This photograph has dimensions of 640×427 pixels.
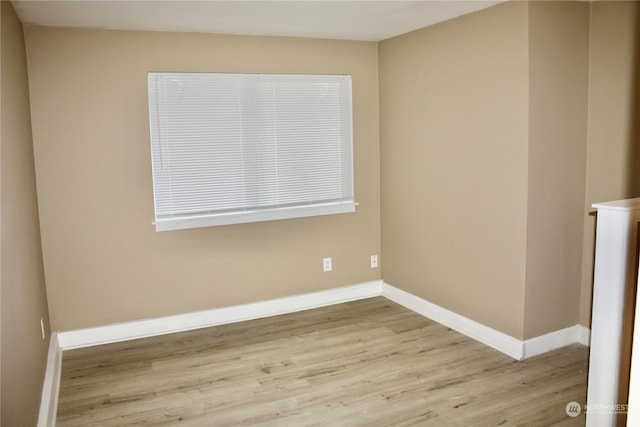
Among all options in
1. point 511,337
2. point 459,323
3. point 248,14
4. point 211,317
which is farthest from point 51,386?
point 511,337

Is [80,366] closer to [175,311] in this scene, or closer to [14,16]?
[175,311]

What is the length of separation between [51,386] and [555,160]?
3.38 meters

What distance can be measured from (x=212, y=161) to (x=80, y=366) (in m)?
1.71

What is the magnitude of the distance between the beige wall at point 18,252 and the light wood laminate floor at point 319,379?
0.48 metres

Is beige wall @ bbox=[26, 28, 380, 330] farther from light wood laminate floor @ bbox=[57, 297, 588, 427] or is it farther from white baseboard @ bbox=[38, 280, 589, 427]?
light wood laminate floor @ bbox=[57, 297, 588, 427]

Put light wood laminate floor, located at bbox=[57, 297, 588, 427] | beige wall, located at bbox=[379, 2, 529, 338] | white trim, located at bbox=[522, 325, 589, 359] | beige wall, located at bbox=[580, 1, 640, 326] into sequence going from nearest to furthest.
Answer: light wood laminate floor, located at bbox=[57, 297, 588, 427]
beige wall, located at bbox=[580, 1, 640, 326]
beige wall, located at bbox=[379, 2, 529, 338]
white trim, located at bbox=[522, 325, 589, 359]

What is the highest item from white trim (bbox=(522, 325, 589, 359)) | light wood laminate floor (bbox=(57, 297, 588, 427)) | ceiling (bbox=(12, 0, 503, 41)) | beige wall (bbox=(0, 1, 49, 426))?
ceiling (bbox=(12, 0, 503, 41))

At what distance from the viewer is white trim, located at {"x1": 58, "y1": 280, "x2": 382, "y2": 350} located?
159 inches

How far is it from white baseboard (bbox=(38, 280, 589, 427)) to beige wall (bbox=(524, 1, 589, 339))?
4.9 inches

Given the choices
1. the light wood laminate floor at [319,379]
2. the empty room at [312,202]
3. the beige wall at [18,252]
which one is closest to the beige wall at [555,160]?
the empty room at [312,202]

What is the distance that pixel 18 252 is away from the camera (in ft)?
8.79

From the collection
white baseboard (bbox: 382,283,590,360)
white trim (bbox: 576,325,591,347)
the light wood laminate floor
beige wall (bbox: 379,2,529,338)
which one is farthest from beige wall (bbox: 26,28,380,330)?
white trim (bbox: 576,325,591,347)

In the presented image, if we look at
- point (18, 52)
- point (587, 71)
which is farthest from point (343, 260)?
point (18, 52)

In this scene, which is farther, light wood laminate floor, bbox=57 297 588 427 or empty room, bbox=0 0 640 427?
empty room, bbox=0 0 640 427
